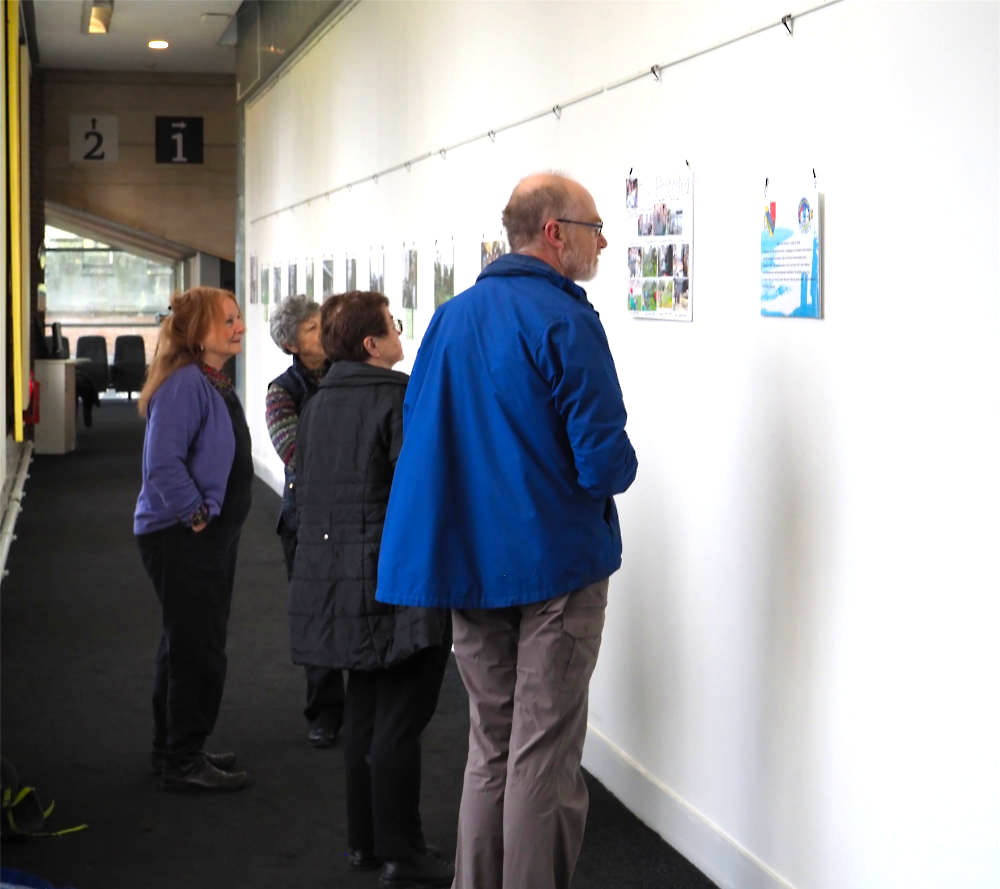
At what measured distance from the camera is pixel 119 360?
2158 cm

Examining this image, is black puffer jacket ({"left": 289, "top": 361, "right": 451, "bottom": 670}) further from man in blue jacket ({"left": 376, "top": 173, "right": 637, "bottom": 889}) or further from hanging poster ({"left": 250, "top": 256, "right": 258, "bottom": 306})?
hanging poster ({"left": 250, "top": 256, "right": 258, "bottom": 306})

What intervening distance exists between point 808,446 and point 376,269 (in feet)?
17.1

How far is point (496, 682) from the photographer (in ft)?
10.7

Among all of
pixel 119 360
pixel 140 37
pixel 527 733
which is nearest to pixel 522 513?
pixel 527 733

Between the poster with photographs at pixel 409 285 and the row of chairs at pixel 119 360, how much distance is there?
47.2 feet

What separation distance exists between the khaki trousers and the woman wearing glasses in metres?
0.35

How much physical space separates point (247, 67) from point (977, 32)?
1312 cm

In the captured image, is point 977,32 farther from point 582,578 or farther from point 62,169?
point 62,169

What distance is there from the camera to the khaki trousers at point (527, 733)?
3.15m

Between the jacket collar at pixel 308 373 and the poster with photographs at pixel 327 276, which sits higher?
the poster with photographs at pixel 327 276

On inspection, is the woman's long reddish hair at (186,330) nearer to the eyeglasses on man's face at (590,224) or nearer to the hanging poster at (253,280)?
the eyeglasses on man's face at (590,224)

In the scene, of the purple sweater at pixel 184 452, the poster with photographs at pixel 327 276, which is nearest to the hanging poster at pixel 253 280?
the poster with photographs at pixel 327 276

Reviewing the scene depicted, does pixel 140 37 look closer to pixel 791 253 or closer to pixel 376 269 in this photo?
pixel 376 269

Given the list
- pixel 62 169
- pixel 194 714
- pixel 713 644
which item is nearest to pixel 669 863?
pixel 713 644
